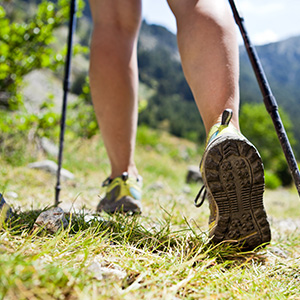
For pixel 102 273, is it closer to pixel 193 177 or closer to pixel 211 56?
pixel 211 56

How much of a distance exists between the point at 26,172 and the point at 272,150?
65.0 ft

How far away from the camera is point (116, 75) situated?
46.2 inches

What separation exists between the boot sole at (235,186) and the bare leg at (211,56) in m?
0.13

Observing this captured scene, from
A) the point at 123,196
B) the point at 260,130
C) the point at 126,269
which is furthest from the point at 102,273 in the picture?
the point at 260,130

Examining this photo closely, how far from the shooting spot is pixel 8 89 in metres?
3.02

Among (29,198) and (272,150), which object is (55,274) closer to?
(29,198)

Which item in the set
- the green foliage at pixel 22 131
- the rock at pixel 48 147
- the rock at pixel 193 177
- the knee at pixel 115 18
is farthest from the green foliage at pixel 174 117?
the knee at pixel 115 18

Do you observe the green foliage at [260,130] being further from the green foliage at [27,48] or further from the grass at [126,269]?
the grass at [126,269]

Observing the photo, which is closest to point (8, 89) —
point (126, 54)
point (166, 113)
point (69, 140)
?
point (69, 140)

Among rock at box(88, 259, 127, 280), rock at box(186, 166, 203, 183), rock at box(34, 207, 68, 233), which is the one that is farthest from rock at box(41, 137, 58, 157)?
rock at box(88, 259, 127, 280)

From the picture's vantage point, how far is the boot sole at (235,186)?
2.42ft

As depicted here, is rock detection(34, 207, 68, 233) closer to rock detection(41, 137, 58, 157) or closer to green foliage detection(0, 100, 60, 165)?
green foliage detection(0, 100, 60, 165)

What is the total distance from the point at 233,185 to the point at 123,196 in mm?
501

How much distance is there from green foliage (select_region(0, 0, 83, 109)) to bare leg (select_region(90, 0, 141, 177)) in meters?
2.11
